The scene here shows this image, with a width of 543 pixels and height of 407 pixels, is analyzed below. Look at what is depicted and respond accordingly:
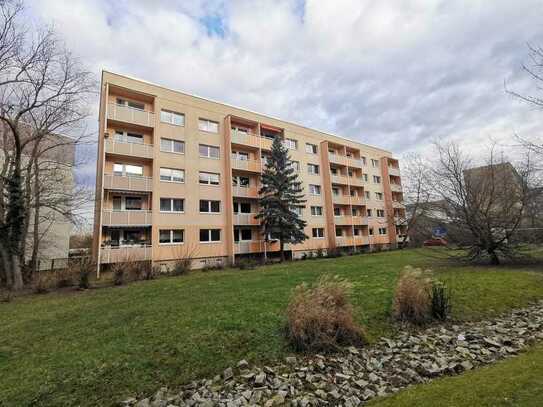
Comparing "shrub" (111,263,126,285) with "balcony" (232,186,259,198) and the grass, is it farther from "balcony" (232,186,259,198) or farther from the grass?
the grass

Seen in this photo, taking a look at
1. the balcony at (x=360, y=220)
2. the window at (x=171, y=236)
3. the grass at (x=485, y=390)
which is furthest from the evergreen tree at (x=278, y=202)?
the grass at (x=485, y=390)

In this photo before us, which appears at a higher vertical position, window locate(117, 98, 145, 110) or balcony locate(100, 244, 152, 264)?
window locate(117, 98, 145, 110)

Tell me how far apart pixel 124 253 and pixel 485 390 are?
67.3 feet

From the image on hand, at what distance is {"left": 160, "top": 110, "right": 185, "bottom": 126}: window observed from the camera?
902 inches

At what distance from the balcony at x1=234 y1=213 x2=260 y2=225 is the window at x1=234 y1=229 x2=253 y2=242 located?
1109mm

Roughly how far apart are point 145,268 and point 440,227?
20065 mm

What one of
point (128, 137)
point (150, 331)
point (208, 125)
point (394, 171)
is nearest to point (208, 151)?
point (208, 125)

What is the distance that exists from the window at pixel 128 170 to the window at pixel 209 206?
554cm

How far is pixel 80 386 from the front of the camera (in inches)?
183

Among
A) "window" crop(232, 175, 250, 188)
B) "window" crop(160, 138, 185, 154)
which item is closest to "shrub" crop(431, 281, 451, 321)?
"window" crop(232, 175, 250, 188)

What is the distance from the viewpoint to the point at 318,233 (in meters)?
32.0

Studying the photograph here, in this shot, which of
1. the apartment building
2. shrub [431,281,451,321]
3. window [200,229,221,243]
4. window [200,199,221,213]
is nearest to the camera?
shrub [431,281,451,321]

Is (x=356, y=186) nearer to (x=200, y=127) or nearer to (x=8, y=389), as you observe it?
(x=200, y=127)

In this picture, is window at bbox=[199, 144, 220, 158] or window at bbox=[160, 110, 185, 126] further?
window at bbox=[199, 144, 220, 158]
